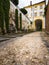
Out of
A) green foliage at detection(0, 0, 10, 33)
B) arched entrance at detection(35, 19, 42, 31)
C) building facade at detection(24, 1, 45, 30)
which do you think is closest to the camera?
green foliage at detection(0, 0, 10, 33)

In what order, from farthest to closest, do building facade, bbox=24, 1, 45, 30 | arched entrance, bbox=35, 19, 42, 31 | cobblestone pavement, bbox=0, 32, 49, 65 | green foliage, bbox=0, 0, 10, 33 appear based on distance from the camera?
arched entrance, bbox=35, 19, 42, 31, building facade, bbox=24, 1, 45, 30, green foliage, bbox=0, 0, 10, 33, cobblestone pavement, bbox=0, 32, 49, 65

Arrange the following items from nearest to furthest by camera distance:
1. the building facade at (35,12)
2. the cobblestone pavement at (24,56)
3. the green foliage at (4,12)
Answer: the cobblestone pavement at (24,56)
the green foliage at (4,12)
the building facade at (35,12)

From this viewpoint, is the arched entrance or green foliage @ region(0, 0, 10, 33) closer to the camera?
green foliage @ region(0, 0, 10, 33)

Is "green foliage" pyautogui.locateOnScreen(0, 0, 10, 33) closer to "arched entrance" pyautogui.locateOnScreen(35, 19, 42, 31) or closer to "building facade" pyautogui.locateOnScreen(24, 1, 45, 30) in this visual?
"building facade" pyautogui.locateOnScreen(24, 1, 45, 30)

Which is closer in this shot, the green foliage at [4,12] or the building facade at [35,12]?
the green foliage at [4,12]

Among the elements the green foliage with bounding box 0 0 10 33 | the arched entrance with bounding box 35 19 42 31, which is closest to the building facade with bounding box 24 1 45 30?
the arched entrance with bounding box 35 19 42 31

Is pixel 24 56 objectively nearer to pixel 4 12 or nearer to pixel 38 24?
pixel 4 12

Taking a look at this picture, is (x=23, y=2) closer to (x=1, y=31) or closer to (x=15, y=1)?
(x=15, y=1)

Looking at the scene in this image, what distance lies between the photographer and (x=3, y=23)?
17.0 meters

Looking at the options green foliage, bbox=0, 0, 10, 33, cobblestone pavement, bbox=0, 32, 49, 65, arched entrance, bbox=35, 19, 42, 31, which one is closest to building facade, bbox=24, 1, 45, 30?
arched entrance, bbox=35, 19, 42, 31

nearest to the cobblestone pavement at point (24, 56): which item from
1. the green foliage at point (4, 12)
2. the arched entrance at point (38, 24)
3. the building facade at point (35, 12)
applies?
the green foliage at point (4, 12)

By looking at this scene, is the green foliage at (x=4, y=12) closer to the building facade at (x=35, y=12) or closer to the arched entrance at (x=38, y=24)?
the building facade at (x=35, y=12)

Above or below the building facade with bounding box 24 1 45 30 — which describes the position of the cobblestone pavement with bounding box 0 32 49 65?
below

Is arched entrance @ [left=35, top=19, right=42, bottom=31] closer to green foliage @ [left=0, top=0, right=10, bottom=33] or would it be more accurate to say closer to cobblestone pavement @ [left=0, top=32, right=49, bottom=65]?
green foliage @ [left=0, top=0, right=10, bottom=33]
